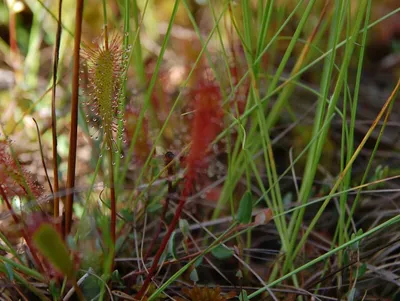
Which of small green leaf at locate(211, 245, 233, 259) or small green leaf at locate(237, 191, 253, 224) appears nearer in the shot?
small green leaf at locate(237, 191, 253, 224)

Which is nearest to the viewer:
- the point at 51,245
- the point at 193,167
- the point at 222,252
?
A: the point at 51,245

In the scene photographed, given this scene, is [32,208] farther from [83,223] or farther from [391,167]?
[391,167]

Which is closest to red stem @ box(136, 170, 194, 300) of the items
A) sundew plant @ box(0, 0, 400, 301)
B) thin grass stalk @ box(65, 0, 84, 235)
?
sundew plant @ box(0, 0, 400, 301)

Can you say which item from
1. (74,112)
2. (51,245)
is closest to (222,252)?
(74,112)

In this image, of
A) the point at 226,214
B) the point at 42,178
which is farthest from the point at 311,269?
the point at 42,178

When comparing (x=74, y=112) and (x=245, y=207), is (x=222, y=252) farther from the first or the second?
(x=74, y=112)

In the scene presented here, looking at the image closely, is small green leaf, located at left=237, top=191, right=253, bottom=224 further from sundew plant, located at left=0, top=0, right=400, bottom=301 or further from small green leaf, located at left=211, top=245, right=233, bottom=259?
small green leaf, located at left=211, top=245, right=233, bottom=259
